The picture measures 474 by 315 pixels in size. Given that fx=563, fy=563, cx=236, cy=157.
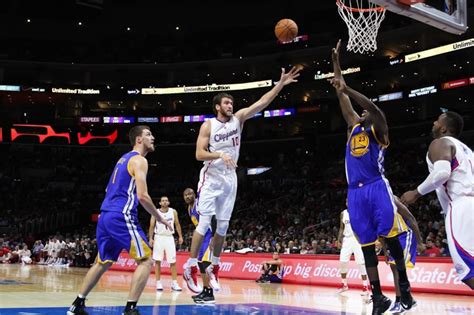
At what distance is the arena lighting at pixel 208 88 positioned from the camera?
125 ft

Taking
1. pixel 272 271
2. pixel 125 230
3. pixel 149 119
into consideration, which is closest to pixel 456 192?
pixel 125 230

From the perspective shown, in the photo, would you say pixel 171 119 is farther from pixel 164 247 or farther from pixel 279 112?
pixel 164 247

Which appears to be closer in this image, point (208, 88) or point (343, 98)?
point (343, 98)

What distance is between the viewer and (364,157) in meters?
6.34

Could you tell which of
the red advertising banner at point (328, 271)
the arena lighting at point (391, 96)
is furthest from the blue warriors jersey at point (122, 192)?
the arena lighting at point (391, 96)

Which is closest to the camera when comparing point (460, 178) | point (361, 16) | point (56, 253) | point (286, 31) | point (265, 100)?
point (460, 178)

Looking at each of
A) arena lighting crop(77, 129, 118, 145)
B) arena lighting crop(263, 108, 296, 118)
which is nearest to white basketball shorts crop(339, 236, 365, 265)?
arena lighting crop(263, 108, 296, 118)

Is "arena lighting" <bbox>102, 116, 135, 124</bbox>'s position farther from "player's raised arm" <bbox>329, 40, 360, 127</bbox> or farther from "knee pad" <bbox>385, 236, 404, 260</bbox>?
"knee pad" <bbox>385, 236, 404, 260</bbox>

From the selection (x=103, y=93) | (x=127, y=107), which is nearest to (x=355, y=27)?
(x=103, y=93)

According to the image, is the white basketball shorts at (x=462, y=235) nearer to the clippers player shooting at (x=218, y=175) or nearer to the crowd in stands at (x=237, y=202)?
the clippers player shooting at (x=218, y=175)

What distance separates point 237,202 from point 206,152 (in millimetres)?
27206

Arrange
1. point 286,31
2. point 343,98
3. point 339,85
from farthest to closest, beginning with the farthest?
1. point 286,31
2. point 343,98
3. point 339,85

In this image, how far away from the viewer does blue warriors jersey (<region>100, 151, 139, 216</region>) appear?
6328mm

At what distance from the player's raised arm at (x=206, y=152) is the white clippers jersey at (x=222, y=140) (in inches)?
2.5
